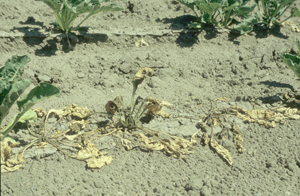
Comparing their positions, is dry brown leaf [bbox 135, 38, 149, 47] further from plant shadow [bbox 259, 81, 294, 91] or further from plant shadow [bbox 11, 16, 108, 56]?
plant shadow [bbox 259, 81, 294, 91]

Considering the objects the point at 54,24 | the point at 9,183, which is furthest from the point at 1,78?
the point at 54,24

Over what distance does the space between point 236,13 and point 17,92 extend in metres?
3.11

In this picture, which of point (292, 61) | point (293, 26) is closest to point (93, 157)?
point (292, 61)

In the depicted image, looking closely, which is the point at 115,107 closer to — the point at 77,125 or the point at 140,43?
the point at 77,125

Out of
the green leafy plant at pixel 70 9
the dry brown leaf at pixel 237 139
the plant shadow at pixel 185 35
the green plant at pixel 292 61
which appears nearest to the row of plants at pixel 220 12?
the green leafy plant at pixel 70 9

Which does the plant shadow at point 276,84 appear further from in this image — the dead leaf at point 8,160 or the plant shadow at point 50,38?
the dead leaf at point 8,160

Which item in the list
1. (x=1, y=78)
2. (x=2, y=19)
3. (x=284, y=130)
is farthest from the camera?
(x=2, y=19)

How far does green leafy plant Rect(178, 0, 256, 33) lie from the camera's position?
3873mm

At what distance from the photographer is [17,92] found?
7.41ft

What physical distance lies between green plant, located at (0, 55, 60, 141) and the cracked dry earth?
29cm

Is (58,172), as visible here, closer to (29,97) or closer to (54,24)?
(29,97)

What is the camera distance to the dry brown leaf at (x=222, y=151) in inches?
105

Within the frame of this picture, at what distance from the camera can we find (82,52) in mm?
3811

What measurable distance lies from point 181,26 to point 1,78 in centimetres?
246
